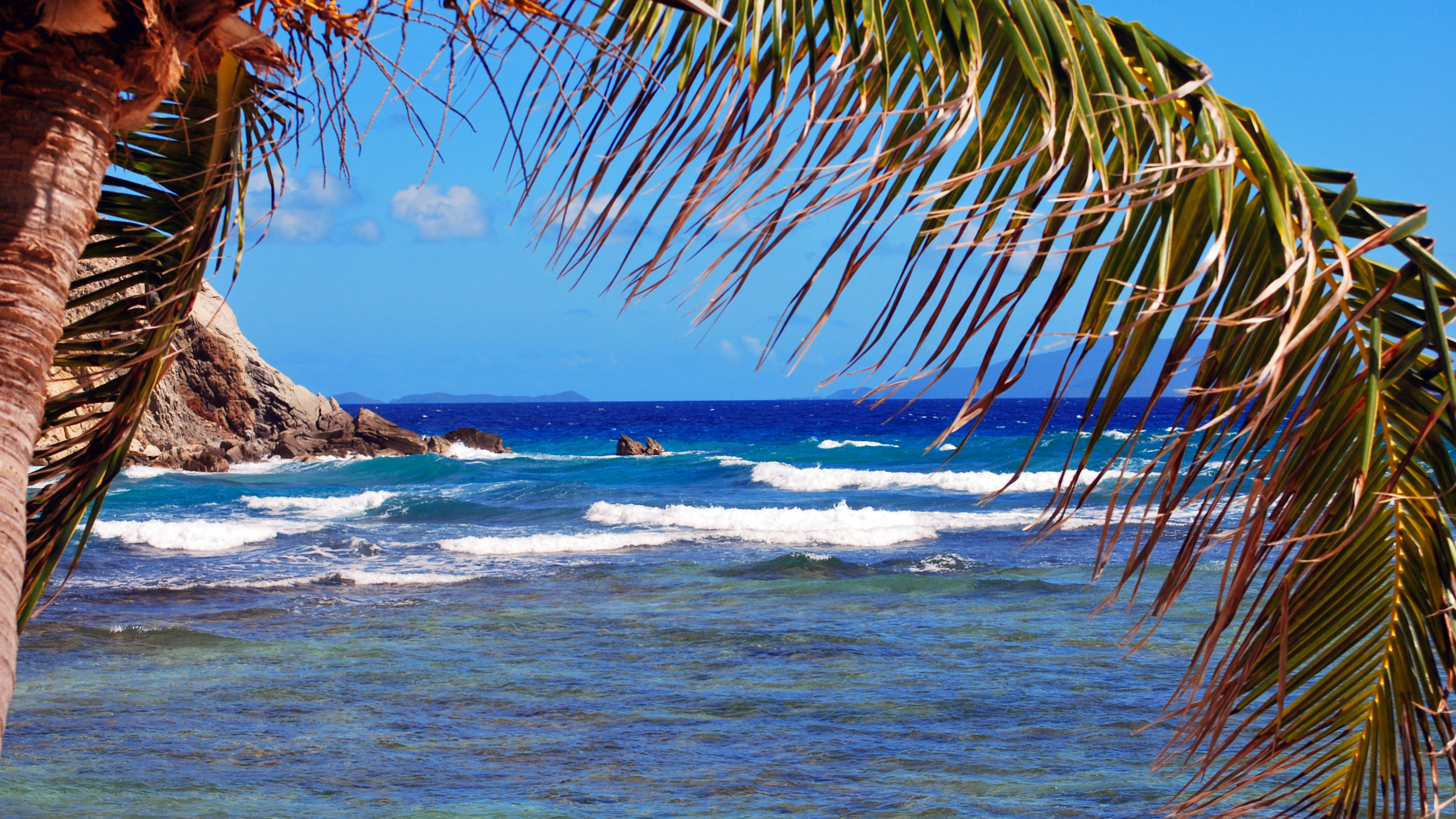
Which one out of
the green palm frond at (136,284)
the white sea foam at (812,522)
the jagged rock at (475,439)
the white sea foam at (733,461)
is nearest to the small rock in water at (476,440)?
the jagged rock at (475,439)

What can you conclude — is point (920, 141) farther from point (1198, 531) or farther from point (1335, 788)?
point (1335, 788)

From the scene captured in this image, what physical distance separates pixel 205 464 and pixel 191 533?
724 inches

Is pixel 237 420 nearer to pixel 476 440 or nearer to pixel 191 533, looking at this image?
pixel 476 440

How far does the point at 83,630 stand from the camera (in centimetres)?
1013

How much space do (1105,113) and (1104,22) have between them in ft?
0.47

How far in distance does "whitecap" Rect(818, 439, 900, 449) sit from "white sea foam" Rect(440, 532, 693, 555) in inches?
1146

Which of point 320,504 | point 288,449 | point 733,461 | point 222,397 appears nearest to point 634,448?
point 733,461

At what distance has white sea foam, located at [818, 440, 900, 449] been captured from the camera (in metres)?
47.6

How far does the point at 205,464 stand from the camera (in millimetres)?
34125

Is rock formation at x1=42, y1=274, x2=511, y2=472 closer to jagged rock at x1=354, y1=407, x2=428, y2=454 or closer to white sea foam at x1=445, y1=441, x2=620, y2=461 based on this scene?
jagged rock at x1=354, y1=407, x2=428, y2=454

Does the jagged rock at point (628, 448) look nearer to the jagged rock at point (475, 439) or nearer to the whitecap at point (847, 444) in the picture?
the jagged rock at point (475, 439)

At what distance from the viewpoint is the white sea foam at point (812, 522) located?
18312 mm

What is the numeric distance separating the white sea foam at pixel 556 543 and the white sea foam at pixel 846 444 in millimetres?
29114

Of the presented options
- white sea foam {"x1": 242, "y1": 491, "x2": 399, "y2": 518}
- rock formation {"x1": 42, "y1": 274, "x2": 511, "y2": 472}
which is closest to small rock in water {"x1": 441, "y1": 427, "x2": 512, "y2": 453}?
rock formation {"x1": 42, "y1": 274, "x2": 511, "y2": 472}
